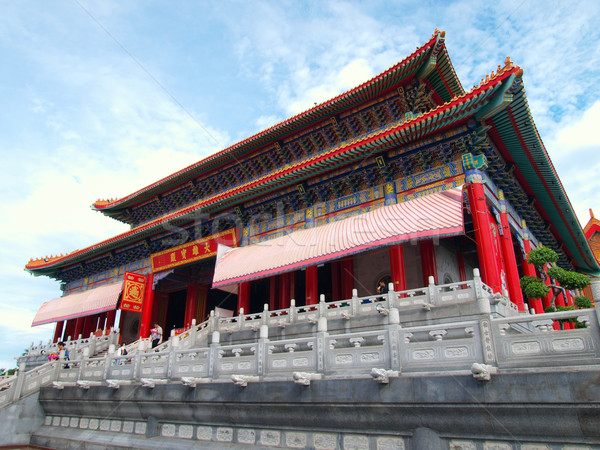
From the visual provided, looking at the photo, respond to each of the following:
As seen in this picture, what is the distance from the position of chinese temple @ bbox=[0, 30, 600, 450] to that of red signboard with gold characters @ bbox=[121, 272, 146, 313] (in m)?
0.07

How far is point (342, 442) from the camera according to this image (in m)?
6.38

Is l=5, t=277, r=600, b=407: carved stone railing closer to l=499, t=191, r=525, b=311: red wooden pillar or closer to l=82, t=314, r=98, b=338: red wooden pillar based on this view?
l=499, t=191, r=525, b=311: red wooden pillar

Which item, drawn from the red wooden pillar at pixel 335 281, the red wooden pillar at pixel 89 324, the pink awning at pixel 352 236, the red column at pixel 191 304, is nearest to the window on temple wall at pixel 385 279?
the red wooden pillar at pixel 335 281

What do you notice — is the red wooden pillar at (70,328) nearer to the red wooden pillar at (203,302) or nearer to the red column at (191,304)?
the red column at (191,304)

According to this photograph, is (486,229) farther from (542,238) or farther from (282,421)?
(542,238)

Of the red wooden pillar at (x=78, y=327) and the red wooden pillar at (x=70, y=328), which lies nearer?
the red wooden pillar at (x=78, y=327)

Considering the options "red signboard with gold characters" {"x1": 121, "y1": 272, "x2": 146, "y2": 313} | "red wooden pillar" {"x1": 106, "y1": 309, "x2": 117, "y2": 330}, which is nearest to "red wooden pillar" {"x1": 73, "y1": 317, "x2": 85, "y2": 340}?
"red wooden pillar" {"x1": 106, "y1": 309, "x2": 117, "y2": 330}

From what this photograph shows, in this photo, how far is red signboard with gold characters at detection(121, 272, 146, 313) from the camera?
743 inches

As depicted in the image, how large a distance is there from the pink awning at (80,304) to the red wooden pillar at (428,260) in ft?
47.8

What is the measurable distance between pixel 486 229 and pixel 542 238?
10.8 meters

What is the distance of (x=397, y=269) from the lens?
39.8 ft

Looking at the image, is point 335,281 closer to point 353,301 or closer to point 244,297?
point 244,297

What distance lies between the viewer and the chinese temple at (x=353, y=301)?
551 cm

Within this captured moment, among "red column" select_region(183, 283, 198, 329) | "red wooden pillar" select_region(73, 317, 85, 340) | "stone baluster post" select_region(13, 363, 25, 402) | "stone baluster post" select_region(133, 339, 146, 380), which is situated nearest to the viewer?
"stone baluster post" select_region(133, 339, 146, 380)
